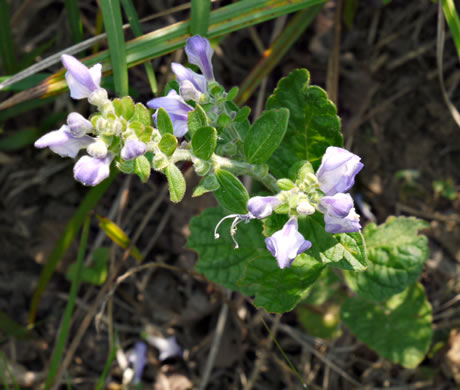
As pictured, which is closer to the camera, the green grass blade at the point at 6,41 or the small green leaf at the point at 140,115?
the small green leaf at the point at 140,115

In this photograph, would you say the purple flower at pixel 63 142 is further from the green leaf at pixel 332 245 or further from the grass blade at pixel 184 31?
the grass blade at pixel 184 31

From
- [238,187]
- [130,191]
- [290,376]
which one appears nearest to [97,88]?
[238,187]

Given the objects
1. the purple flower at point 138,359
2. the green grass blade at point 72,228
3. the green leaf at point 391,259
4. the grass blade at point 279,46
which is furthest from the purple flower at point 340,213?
the purple flower at point 138,359

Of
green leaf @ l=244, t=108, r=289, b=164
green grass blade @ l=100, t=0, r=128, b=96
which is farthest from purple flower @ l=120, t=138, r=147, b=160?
green grass blade @ l=100, t=0, r=128, b=96

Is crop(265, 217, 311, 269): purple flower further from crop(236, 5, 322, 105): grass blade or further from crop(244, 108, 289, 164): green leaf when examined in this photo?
crop(236, 5, 322, 105): grass blade

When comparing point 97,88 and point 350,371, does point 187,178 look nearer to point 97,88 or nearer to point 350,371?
point 97,88

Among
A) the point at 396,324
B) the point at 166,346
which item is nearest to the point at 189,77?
the point at 396,324
